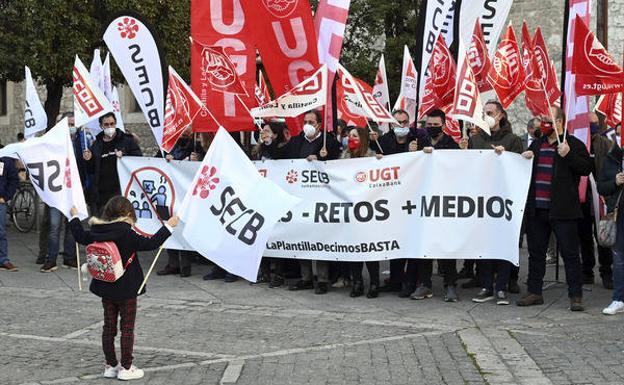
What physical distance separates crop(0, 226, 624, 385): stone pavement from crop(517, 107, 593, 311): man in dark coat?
316mm

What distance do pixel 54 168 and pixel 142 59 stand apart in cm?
406

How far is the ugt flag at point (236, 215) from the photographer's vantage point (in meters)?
7.99

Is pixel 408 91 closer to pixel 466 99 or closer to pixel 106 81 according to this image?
pixel 466 99

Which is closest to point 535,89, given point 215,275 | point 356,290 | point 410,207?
point 410,207

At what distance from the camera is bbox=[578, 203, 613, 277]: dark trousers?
35.3ft

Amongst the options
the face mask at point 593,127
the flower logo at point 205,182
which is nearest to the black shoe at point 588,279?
the face mask at point 593,127

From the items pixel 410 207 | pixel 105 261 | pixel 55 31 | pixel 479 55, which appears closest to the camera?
pixel 105 261

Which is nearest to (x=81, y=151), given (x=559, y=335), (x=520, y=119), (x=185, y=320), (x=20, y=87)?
(x=185, y=320)

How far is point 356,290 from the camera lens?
33.8ft

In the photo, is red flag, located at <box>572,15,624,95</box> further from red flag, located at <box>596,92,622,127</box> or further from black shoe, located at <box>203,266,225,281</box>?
black shoe, located at <box>203,266,225,281</box>

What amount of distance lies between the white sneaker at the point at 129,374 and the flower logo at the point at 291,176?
14.7 ft

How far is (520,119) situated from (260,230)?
63.3ft

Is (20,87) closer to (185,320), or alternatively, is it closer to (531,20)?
(531,20)

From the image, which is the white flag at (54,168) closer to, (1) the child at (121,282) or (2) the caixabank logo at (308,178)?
(1) the child at (121,282)
